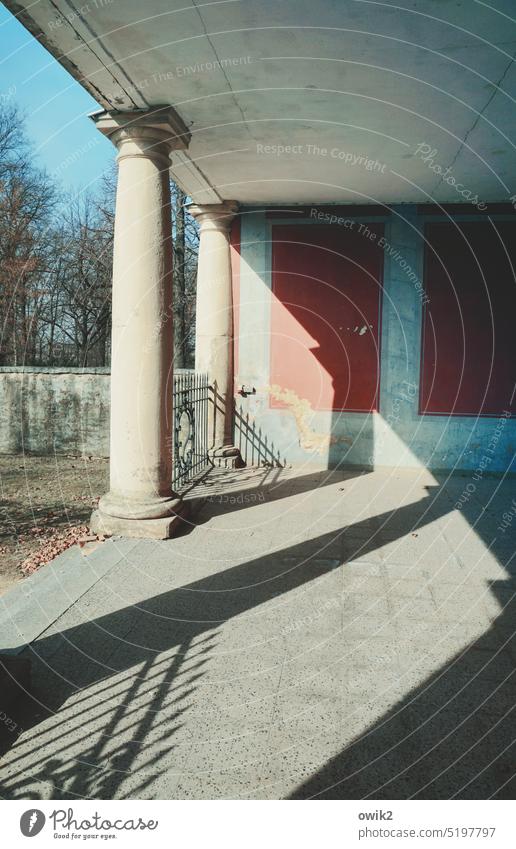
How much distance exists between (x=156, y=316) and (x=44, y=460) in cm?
733

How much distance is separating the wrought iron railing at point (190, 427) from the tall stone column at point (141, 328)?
1694 millimetres

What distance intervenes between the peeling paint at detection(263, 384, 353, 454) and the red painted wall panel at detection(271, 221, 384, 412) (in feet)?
0.39

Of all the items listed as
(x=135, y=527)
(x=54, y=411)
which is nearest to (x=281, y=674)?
(x=135, y=527)

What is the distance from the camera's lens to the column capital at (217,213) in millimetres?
10375

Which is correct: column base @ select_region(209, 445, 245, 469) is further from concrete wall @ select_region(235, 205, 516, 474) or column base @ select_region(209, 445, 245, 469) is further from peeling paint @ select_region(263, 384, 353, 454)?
peeling paint @ select_region(263, 384, 353, 454)

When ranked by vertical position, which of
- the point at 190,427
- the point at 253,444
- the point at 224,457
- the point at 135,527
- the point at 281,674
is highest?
the point at 190,427

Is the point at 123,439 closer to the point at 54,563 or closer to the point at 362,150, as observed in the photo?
the point at 54,563

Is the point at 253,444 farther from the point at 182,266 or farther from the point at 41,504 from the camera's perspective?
the point at 182,266

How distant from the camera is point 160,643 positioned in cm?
421

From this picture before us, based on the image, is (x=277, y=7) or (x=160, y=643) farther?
(x=277, y=7)

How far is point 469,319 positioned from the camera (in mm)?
10508

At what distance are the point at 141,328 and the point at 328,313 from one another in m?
5.14

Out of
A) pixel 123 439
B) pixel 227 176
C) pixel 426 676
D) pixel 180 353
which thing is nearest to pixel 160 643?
pixel 426 676

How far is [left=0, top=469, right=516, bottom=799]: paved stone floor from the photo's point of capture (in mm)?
2889
